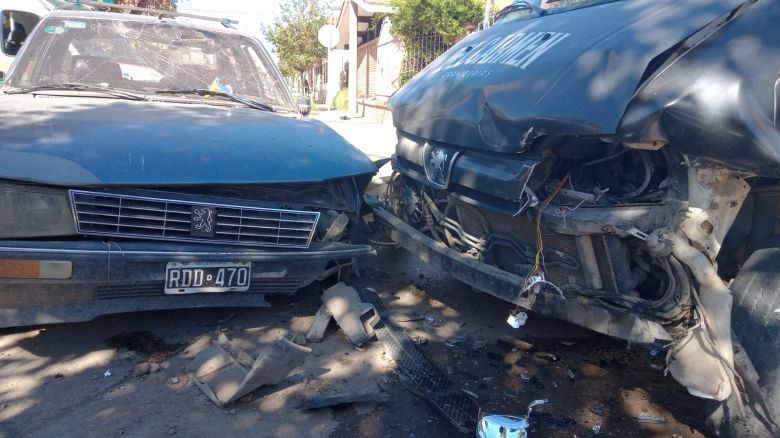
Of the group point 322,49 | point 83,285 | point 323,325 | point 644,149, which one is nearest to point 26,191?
point 83,285

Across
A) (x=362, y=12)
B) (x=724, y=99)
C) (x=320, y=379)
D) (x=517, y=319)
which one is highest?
(x=362, y=12)

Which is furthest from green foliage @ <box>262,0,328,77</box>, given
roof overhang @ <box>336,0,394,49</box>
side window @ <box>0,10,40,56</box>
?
side window @ <box>0,10,40,56</box>

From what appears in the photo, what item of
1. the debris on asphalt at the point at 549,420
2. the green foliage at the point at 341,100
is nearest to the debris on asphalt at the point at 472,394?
the debris on asphalt at the point at 549,420

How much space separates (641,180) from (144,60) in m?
3.65

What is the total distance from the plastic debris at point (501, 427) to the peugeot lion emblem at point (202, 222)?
1.71 meters

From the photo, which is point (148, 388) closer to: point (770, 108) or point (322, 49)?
point (770, 108)

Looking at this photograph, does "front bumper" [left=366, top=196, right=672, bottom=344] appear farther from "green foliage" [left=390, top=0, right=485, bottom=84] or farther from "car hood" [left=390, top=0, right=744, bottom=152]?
"green foliage" [left=390, top=0, right=485, bottom=84]

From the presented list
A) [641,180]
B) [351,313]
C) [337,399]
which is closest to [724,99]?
[641,180]

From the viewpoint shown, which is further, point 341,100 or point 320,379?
point 341,100

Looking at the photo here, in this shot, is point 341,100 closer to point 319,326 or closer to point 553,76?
point 319,326

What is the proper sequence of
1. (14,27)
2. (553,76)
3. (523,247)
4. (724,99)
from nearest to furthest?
(724,99)
(553,76)
(523,247)
(14,27)

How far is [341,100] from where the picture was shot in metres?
24.0

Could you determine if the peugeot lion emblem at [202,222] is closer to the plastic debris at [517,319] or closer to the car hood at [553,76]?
the car hood at [553,76]

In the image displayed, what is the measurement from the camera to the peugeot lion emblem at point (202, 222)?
10.1 ft
